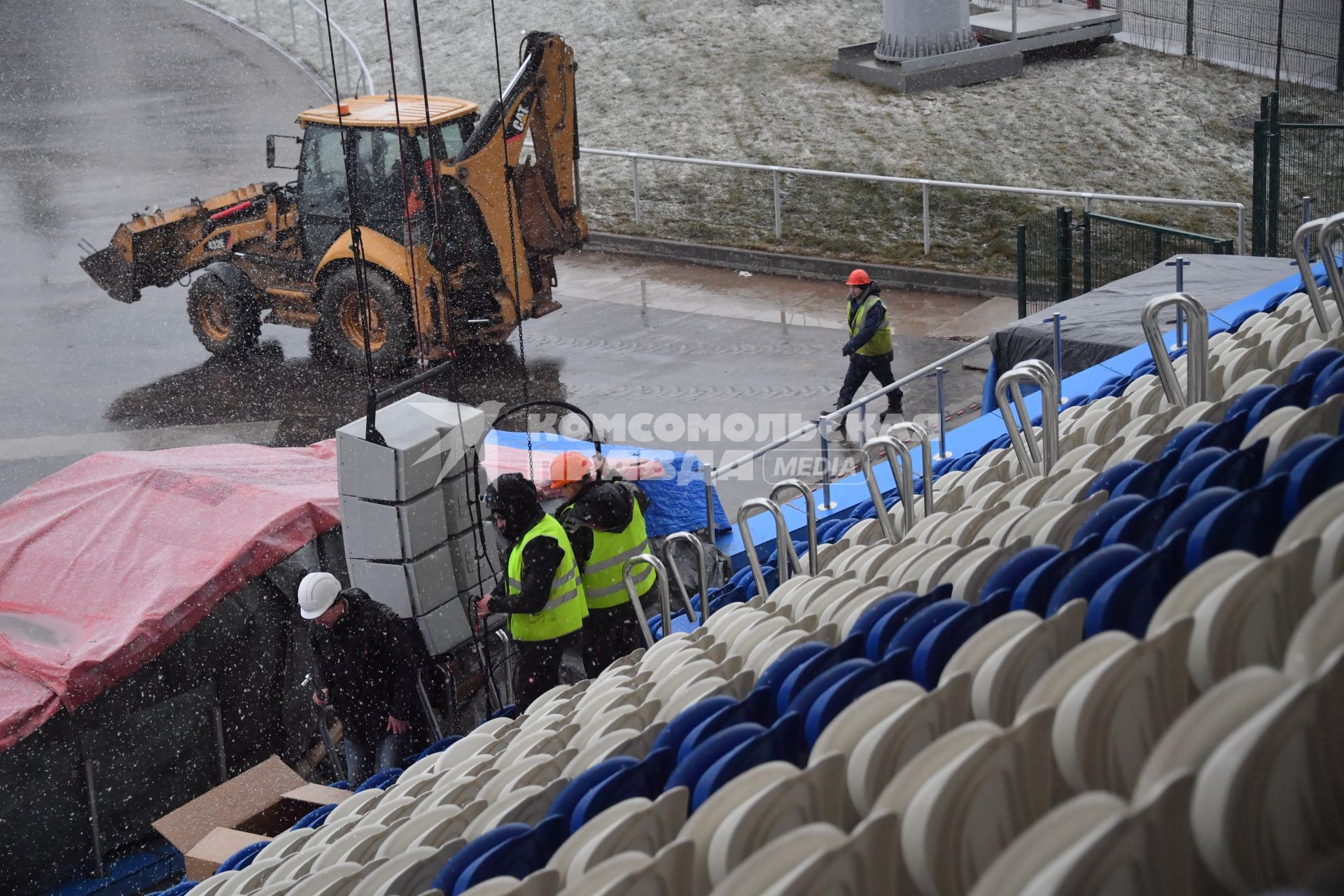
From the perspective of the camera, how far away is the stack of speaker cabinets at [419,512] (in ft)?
21.1

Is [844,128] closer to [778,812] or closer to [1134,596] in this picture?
[1134,596]

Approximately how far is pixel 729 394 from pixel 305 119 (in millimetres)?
4426

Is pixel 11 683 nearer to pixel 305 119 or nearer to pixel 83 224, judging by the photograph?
pixel 305 119

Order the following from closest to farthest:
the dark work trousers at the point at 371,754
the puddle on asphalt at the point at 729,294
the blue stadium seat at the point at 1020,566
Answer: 1. the blue stadium seat at the point at 1020,566
2. the dark work trousers at the point at 371,754
3. the puddle on asphalt at the point at 729,294

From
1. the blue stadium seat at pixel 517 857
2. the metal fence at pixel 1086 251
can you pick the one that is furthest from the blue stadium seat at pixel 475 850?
the metal fence at pixel 1086 251

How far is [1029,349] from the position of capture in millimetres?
9398

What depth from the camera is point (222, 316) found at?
43.9 ft

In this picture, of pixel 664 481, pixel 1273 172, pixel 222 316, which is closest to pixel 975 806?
pixel 664 481

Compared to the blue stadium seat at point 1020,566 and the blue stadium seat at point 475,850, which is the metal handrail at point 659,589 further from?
the blue stadium seat at point 475,850

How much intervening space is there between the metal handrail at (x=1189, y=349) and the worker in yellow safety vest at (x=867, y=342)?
5.59 m

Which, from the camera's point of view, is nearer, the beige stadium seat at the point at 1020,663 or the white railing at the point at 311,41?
the beige stadium seat at the point at 1020,663

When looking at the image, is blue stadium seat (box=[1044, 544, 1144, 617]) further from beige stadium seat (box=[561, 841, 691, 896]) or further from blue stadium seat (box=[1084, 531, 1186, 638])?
beige stadium seat (box=[561, 841, 691, 896])

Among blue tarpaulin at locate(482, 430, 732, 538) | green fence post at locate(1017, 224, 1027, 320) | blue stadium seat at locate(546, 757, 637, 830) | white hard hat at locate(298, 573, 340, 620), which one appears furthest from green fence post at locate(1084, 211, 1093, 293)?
blue stadium seat at locate(546, 757, 637, 830)

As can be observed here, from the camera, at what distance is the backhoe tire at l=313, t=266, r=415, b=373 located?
1232 cm
